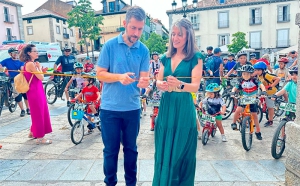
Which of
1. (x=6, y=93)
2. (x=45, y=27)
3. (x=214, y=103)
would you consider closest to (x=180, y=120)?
(x=214, y=103)

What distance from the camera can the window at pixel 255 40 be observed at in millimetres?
33875

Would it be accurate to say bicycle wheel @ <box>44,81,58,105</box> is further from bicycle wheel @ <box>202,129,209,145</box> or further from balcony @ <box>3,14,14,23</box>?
balcony @ <box>3,14,14,23</box>

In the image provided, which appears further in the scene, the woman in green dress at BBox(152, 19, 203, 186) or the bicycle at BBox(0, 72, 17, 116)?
the bicycle at BBox(0, 72, 17, 116)

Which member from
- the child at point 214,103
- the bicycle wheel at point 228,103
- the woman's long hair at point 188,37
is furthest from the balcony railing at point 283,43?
the woman's long hair at point 188,37

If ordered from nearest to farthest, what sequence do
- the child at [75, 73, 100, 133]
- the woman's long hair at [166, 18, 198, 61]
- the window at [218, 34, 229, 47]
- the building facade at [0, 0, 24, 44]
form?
the woman's long hair at [166, 18, 198, 61], the child at [75, 73, 100, 133], the building facade at [0, 0, 24, 44], the window at [218, 34, 229, 47]

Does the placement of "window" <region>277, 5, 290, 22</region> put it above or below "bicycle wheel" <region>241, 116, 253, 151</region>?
above

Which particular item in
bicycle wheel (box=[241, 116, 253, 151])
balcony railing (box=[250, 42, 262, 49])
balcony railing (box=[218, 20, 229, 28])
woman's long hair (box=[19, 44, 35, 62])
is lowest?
bicycle wheel (box=[241, 116, 253, 151])

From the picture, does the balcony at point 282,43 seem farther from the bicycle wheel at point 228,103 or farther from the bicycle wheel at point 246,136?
the bicycle wheel at point 246,136

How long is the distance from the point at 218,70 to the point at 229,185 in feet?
19.2

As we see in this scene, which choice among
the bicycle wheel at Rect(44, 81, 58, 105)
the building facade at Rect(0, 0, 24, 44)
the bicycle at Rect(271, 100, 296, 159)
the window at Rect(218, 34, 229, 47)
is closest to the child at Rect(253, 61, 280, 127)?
the bicycle at Rect(271, 100, 296, 159)

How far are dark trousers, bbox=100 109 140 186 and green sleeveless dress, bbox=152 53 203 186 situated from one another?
366mm

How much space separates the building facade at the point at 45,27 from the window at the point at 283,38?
32898 mm

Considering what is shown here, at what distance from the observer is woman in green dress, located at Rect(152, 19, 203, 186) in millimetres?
2482

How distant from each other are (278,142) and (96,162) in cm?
294
